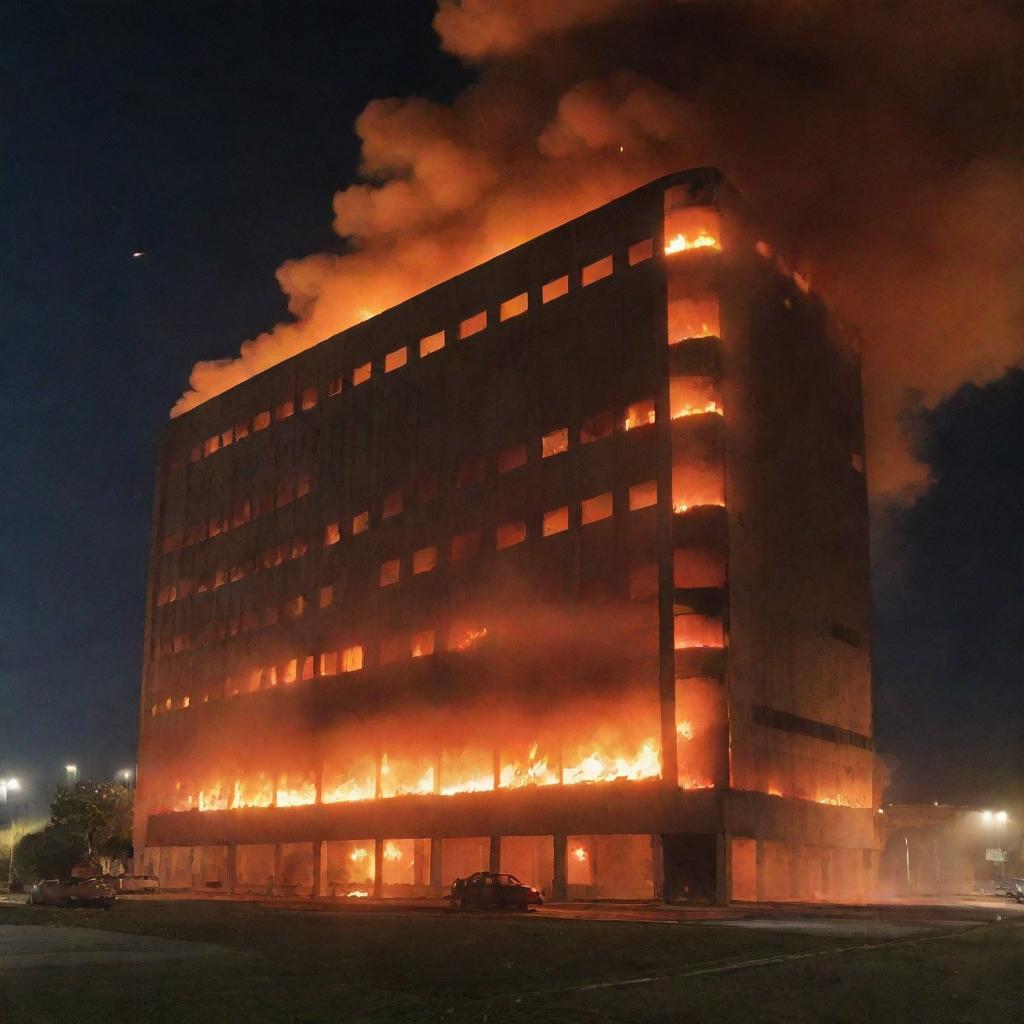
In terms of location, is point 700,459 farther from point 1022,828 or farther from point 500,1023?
point 1022,828

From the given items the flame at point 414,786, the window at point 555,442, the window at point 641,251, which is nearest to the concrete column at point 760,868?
the flame at point 414,786

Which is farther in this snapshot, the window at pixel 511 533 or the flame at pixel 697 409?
the window at pixel 511 533

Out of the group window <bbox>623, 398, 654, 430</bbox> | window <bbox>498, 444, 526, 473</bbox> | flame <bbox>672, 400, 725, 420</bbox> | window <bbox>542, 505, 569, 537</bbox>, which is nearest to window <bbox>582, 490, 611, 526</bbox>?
window <bbox>542, 505, 569, 537</bbox>

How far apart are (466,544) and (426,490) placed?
490cm

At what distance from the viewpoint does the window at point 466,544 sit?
2438 inches

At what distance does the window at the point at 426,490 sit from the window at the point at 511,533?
5.99 metres

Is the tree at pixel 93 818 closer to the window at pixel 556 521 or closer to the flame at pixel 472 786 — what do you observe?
the flame at pixel 472 786

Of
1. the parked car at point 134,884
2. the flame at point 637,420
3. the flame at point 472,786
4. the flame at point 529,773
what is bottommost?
the parked car at point 134,884

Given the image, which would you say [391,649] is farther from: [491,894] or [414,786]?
[491,894]

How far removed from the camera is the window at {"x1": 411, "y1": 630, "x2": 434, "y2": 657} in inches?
2496

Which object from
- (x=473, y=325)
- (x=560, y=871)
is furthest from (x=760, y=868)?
(x=473, y=325)

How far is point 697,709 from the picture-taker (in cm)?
5109

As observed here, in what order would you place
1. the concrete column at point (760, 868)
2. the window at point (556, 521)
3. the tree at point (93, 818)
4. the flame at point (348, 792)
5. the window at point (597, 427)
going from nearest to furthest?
the concrete column at point (760, 868)
the window at point (597, 427)
the window at point (556, 521)
the flame at point (348, 792)
the tree at point (93, 818)

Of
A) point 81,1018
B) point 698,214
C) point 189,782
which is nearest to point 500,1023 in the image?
point 81,1018
